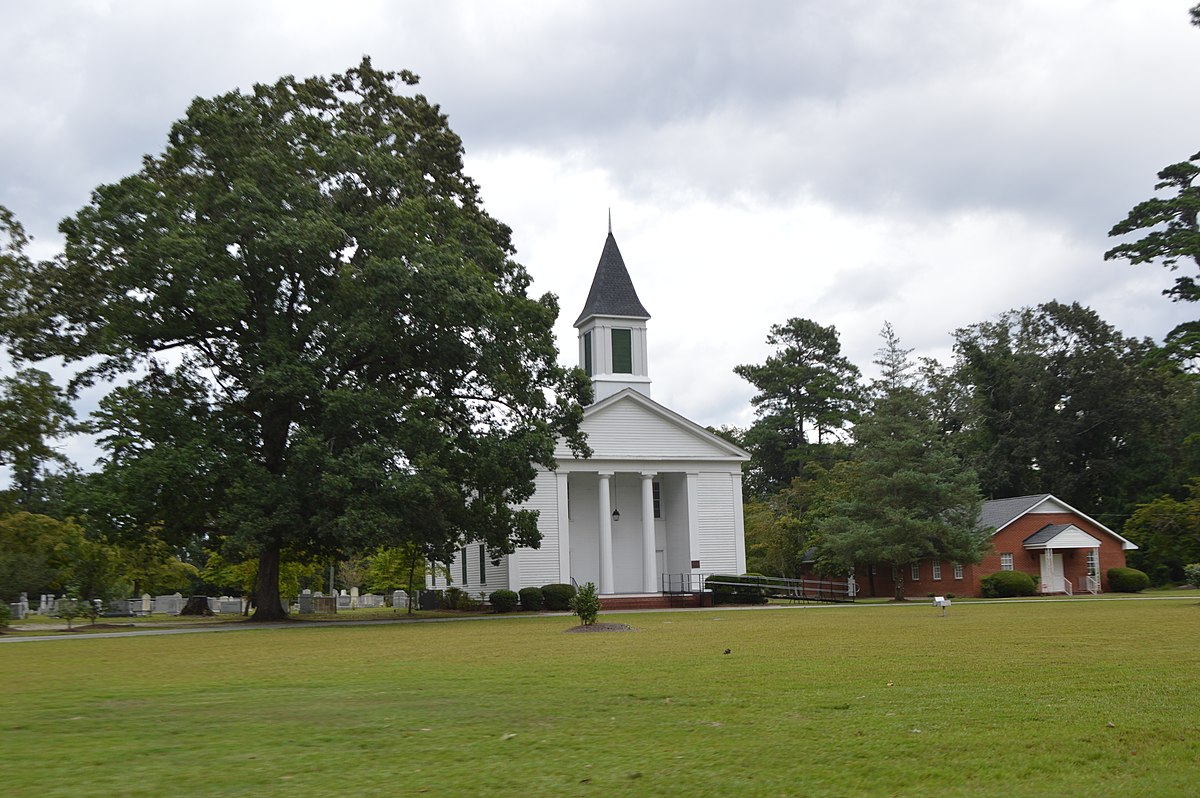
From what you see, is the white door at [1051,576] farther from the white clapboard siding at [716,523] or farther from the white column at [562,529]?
the white column at [562,529]

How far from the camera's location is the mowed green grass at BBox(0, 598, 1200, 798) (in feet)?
21.3

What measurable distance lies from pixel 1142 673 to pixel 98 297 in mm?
31401

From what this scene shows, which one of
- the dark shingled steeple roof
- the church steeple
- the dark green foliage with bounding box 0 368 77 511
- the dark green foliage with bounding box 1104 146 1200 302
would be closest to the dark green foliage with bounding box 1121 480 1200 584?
the dark green foliage with bounding box 1104 146 1200 302

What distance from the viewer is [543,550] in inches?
1832

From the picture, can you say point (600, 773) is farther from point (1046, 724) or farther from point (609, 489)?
point (609, 489)

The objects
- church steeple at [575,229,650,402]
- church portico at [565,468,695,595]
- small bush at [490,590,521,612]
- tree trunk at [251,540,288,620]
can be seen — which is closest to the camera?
tree trunk at [251,540,288,620]

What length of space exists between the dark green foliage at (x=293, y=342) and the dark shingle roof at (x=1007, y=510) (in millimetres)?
24519

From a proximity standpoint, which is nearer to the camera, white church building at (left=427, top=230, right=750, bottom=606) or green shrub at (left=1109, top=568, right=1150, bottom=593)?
white church building at (left=427, top=230, right=750, bottom=606)

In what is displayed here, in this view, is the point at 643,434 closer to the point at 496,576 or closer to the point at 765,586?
the point at 765,586

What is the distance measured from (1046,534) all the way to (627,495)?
63.7ft

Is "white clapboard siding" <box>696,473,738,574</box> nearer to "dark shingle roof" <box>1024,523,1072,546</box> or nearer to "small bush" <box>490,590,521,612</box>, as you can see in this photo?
"small bush" <box>490,590,521,612</box>

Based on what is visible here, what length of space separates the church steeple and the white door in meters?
20.2

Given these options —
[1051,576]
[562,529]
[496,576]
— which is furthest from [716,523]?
[1051,576]

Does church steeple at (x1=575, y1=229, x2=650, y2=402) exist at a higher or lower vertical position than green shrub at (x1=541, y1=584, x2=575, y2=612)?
higher
